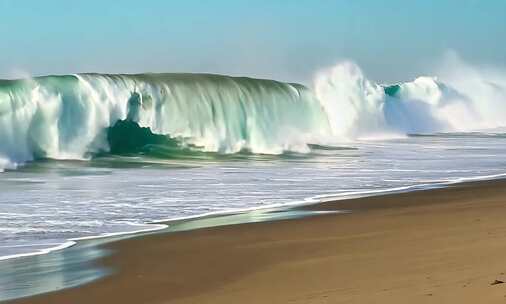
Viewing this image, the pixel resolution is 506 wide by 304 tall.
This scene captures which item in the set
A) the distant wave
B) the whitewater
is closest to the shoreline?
the whitewater

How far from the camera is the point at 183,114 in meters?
26.9

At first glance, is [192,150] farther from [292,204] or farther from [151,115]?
[292,204]

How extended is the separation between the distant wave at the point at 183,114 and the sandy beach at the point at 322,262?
37.8 ft

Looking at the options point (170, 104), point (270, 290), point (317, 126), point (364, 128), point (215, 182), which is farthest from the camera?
point (364, 128)

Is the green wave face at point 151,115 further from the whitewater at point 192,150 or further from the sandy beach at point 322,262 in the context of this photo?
the sandy beach at point 322,262

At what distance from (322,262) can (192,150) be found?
1829 cm

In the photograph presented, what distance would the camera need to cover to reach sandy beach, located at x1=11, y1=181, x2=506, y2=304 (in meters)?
4.77

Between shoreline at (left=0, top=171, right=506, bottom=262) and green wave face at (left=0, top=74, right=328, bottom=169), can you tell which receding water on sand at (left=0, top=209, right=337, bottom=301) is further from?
green wave face at (left=0, top=74, right=328, bottom=169)

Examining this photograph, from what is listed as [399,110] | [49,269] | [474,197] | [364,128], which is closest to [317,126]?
[364,128]

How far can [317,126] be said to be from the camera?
3036cm

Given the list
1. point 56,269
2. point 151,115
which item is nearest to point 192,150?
point 151,115

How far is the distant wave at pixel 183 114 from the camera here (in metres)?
22.2

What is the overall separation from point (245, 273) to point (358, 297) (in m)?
1.49

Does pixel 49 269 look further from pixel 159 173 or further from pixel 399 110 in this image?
pixel 399 110
